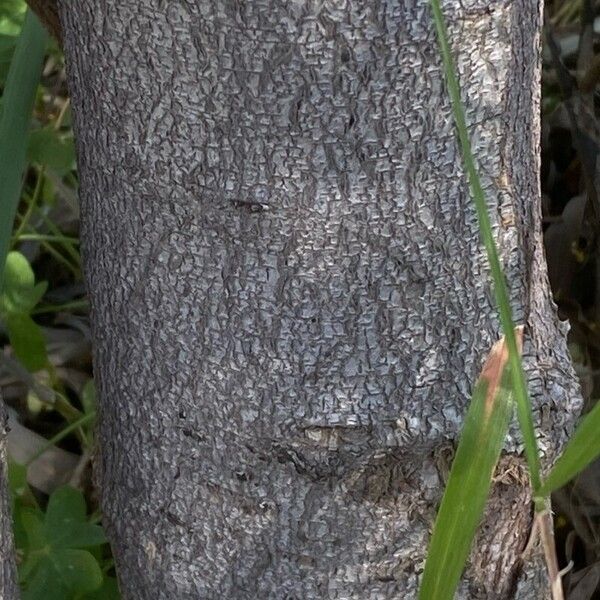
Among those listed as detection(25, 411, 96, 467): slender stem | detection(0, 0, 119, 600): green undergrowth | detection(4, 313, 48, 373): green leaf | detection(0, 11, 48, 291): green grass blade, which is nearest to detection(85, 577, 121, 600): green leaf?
detection(0, 0, 119, 600): green undergrowth

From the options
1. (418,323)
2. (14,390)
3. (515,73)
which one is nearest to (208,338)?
(418,323)

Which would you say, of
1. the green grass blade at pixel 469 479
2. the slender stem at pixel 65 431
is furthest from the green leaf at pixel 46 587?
the green grass blade at pixel 469 479

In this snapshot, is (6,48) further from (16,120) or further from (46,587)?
(46,587)

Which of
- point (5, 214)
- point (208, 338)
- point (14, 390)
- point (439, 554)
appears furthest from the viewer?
point (14, 390)

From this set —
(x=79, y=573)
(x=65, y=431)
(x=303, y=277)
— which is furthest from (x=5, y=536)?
(x=65, y=431)

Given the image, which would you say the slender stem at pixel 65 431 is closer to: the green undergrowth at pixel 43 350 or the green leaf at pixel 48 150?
the green undergrowth at pixel 43 350

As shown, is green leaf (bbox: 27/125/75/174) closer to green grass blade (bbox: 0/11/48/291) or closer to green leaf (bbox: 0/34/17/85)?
green leaf (bbox: 0/34/17/85)

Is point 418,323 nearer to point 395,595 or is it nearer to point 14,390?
point 395,595
